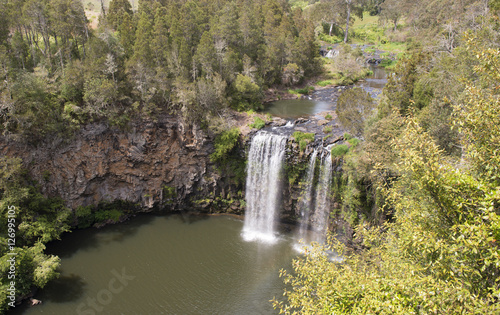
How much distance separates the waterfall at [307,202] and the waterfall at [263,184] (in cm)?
265

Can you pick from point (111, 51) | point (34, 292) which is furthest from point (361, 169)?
point (111, 51)

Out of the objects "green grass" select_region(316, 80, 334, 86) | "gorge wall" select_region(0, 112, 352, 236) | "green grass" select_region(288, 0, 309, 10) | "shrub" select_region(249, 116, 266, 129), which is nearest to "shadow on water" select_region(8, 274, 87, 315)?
"gorge wall" select_region(0, 112, 352, 236)

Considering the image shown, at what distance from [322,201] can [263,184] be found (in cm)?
633

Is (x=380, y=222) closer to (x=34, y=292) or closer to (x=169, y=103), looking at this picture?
(x=169, y=103)

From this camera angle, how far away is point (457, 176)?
841 centimetres

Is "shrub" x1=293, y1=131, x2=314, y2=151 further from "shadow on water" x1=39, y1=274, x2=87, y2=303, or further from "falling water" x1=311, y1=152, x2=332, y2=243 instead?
"shadow on water" x1=39, y1=274, x2=87, y2=303

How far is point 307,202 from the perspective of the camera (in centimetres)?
3125

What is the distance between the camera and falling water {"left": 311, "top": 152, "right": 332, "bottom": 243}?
2945 centimetres

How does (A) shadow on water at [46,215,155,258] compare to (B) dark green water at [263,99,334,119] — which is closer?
(A) shadow on water at [46,215,155,258]

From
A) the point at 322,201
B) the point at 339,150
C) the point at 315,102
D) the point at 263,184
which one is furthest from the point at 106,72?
the point at 315,102

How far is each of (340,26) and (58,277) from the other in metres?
89.4

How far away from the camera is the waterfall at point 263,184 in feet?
105

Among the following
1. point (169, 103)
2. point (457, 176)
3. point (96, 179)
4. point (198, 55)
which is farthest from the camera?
point (198, 55)

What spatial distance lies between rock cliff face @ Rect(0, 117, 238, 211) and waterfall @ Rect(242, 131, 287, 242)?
8.96 feet
